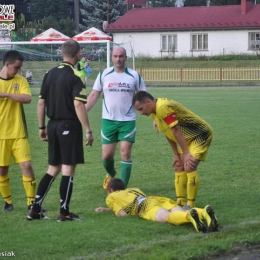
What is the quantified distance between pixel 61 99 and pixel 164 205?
65.9 inches

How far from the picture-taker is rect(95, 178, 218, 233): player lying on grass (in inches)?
306

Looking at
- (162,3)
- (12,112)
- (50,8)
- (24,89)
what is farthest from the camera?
(162,3)

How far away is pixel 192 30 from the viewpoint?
219ft

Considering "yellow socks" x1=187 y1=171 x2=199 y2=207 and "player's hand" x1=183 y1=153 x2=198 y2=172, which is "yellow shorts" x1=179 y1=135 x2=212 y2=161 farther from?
"yellow socks" x1=187 y1=171 x2=199 y2=207

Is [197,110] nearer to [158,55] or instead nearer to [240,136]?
[240,136]

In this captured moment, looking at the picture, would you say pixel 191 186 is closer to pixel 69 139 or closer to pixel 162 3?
pixel 69 139

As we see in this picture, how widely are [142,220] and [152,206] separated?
197mm

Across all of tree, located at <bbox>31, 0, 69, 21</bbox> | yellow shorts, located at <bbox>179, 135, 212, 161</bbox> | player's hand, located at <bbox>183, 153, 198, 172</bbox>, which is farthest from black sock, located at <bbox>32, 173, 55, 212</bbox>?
tree, located at <bbox>31, 0, 69, 21</bbox>

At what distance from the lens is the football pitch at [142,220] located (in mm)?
7102

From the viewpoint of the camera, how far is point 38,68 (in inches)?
1519

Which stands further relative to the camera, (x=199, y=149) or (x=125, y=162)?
(x=125, y=162)

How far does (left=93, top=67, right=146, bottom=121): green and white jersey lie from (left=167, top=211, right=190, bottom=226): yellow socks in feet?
8.58

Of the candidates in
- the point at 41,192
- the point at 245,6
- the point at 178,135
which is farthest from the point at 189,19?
the point at 41,192

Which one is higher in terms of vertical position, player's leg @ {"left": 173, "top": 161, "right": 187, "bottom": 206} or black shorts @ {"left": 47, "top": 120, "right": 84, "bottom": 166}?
black shorts @ {"left": 47, "top": 120, "right": 84, "bottom": 166}
